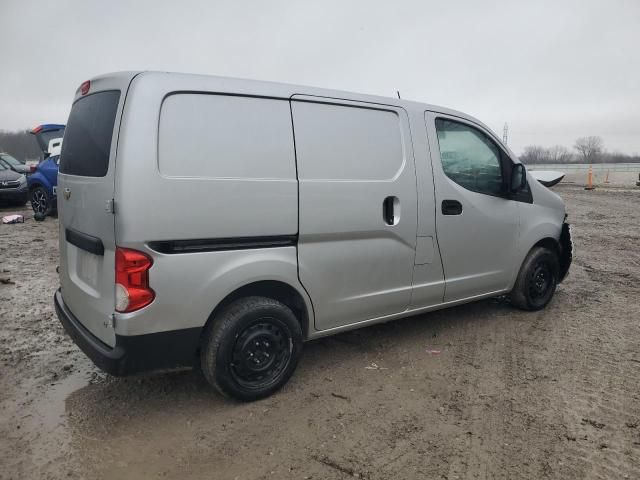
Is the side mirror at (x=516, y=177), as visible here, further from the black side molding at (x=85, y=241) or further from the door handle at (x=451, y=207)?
the black side molding at (x=85, y=241)

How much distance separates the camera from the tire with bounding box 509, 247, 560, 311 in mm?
4719

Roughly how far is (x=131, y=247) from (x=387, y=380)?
1987 mm

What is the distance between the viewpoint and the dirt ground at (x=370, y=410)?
2504 millimetres

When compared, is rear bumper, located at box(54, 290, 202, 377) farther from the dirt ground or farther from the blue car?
the blue car

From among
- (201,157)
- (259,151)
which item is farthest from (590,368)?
(201,157)

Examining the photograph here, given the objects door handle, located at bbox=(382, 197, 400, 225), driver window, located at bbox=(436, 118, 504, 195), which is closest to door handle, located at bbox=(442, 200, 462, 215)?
driver window, located at bbox=(436, 118, 504, 195)

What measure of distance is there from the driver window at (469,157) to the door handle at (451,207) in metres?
0.19

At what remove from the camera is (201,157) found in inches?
107

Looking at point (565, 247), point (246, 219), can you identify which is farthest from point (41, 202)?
point (565, 247)

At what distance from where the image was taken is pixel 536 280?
486cm

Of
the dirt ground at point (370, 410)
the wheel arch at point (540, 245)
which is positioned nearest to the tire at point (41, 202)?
the dirt ground at point (370, 410)

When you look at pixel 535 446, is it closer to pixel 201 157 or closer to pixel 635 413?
pixel 635 413

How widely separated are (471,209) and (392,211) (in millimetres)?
874

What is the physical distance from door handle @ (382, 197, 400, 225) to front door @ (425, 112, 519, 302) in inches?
16.7
